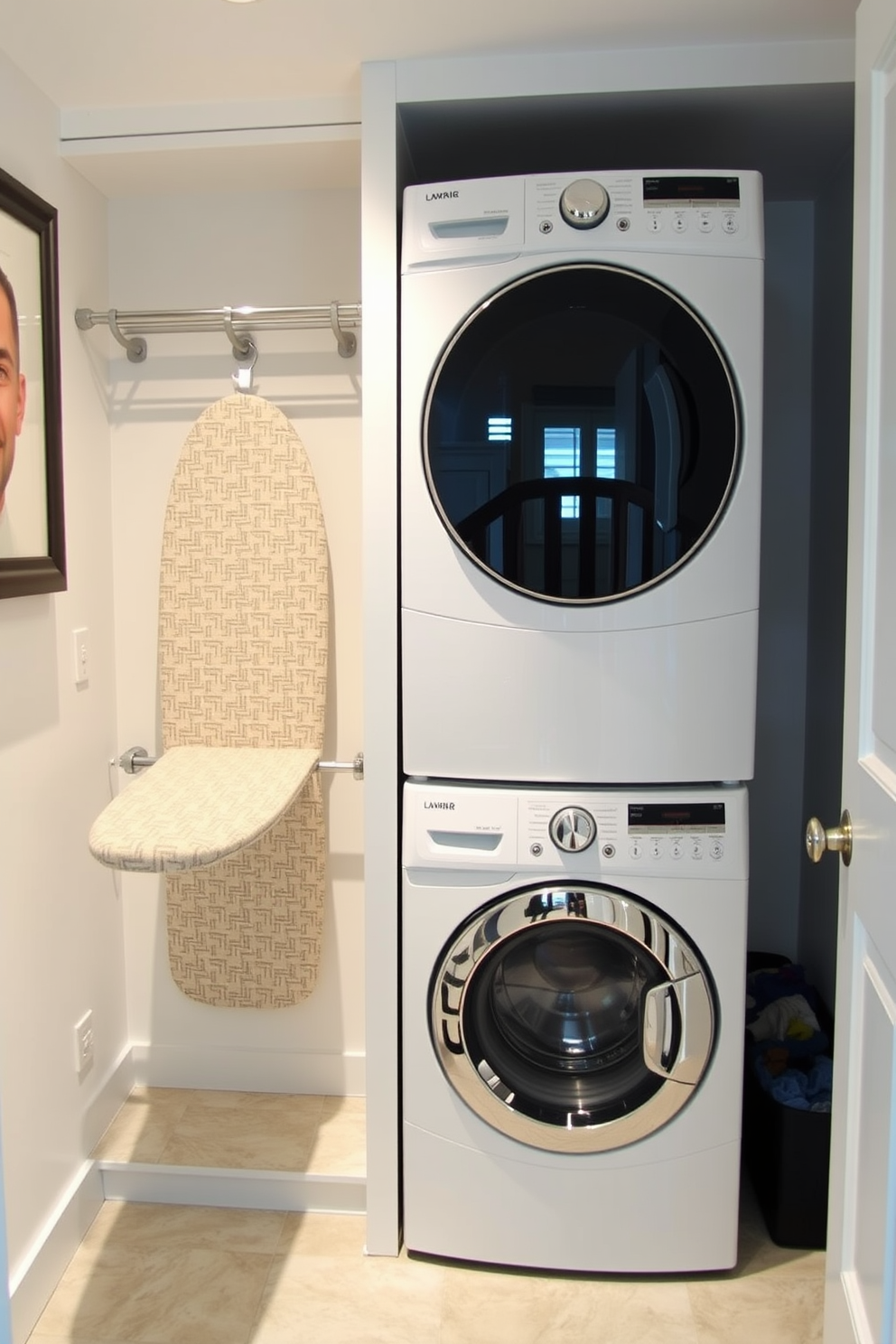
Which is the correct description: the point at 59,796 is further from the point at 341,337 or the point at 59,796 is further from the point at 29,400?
the point at 341,337

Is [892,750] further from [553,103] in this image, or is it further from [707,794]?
[553,103]

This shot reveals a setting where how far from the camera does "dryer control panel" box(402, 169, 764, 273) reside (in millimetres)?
1624

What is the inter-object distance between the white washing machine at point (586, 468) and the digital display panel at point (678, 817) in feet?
0.18

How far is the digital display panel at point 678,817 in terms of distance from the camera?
172cm

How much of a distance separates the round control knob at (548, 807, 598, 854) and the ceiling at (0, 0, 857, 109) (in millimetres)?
1327

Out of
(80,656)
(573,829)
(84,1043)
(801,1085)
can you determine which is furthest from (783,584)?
(84,1043)

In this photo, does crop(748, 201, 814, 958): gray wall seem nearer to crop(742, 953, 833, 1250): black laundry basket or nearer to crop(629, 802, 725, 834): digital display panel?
crop(742, 953, 833, 1250): black laundry basket

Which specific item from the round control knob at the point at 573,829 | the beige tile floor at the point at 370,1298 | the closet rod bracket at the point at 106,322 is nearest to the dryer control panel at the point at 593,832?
the round control knob at the point at 573,829

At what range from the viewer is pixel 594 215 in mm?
1622

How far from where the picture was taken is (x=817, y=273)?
2217 mm

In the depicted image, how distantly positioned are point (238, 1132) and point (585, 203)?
2.03 meters

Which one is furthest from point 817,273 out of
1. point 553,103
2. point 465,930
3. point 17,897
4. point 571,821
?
point 17,897

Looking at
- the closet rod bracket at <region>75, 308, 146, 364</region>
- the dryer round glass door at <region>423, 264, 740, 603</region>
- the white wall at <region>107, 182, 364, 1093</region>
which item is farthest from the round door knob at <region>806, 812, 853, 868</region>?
the closet rod bracket at <region>75, 308, 146, 364</region>

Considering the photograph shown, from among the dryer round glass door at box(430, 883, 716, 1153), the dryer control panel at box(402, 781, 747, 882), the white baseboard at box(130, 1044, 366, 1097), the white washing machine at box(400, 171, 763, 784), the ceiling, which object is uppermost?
the ceiling
